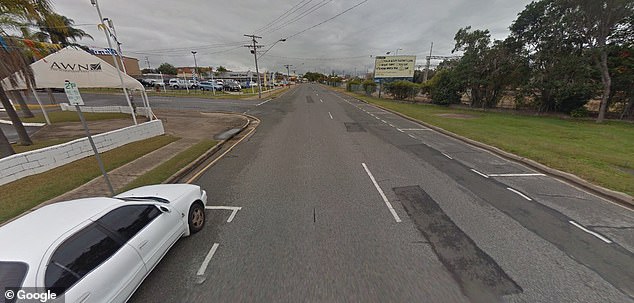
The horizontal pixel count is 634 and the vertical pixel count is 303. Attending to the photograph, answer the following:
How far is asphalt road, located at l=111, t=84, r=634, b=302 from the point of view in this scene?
2.96 m

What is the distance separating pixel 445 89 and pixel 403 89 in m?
8.52

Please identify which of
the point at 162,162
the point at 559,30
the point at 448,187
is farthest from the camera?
the point at 559,30

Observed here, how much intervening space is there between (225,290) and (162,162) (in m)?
6.21

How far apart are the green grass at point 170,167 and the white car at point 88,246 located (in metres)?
3.16

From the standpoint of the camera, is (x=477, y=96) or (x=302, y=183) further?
(x=477, y=96)

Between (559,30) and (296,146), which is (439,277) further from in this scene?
(559,30)

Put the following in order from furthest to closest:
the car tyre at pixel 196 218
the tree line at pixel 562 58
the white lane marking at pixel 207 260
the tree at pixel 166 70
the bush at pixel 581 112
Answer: the tree at pixel 166 70, the bush at pixel 581 112, the tree line at pixel 562 58, the car tyre at pixel 196 218, the white lane marking at pixel 207 260

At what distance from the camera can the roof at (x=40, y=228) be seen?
205 cm

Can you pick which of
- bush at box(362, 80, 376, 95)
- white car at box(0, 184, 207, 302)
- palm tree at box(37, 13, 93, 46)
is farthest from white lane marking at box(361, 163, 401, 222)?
bush at box(362, 80, 376, 95)

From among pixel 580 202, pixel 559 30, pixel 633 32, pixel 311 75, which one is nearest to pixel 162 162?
pixel 580 202

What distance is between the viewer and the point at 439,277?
3.14 meters

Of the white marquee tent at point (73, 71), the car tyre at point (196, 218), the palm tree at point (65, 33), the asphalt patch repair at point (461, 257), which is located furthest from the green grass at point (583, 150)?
the palm tree at point (65, 33)

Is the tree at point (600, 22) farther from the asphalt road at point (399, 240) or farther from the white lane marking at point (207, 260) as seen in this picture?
the white lane marking at point (207, 260)

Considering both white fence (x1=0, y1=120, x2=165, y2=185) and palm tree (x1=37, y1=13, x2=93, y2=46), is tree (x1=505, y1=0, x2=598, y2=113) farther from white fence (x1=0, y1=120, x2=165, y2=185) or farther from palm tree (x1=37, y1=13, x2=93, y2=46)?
palm tree (x1=37, y1=13, x2=93, y2=46)
